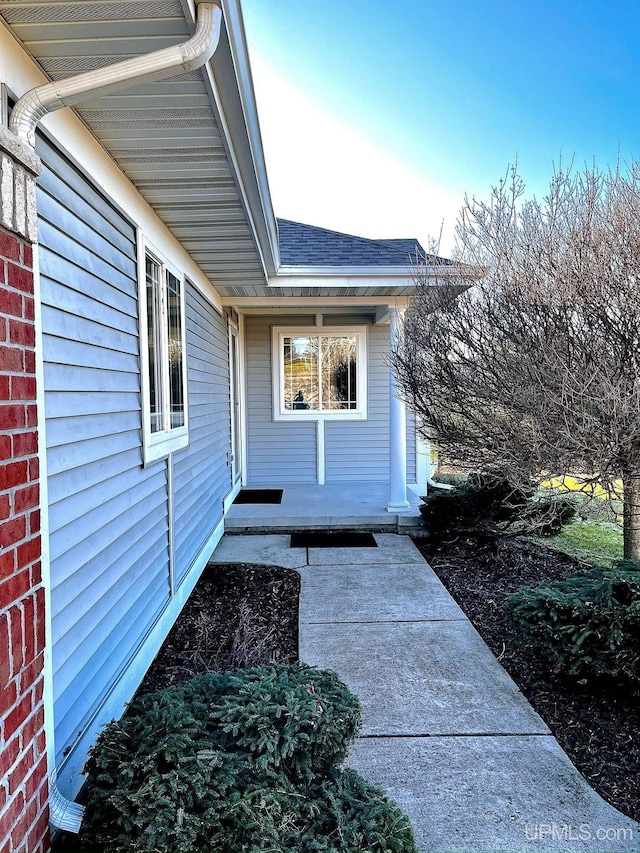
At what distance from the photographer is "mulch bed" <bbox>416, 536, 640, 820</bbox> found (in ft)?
7.08

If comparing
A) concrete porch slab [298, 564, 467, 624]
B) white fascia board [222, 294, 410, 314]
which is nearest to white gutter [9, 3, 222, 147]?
concrete porch slab [298, 564, 467, 624]

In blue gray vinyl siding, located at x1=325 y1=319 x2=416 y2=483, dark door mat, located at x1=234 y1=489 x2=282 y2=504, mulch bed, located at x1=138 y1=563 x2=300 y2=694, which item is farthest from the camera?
blue gray vinyl siding, located at x1=325 y1=319 x2=416 y2=483

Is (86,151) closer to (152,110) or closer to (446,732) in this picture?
(152,110)

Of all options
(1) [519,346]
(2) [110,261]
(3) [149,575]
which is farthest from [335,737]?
(1) [519,346]

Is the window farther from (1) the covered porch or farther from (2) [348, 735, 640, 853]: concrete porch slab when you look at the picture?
(1) the covered porch

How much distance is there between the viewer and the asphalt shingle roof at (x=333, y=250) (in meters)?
5.38

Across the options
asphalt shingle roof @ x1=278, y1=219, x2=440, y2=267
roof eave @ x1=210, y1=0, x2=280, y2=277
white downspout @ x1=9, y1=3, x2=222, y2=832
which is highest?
asphalt shingle roof @ x1=278, y1=219, x2=440, y2=267

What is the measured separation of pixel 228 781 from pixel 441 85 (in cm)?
1033

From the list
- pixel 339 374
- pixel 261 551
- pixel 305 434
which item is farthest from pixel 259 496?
pixel 339 374

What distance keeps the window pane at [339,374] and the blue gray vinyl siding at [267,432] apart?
47 centimetres

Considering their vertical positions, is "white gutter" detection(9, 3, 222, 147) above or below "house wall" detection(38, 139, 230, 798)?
above

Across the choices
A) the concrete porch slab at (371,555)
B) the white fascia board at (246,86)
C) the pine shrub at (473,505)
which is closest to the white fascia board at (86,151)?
the white fascia board at (246,86)

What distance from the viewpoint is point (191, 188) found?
2.89 meters

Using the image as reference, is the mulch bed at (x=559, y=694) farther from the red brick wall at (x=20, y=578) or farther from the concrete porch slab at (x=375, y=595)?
the red brick wall at (x=20, y=578)
